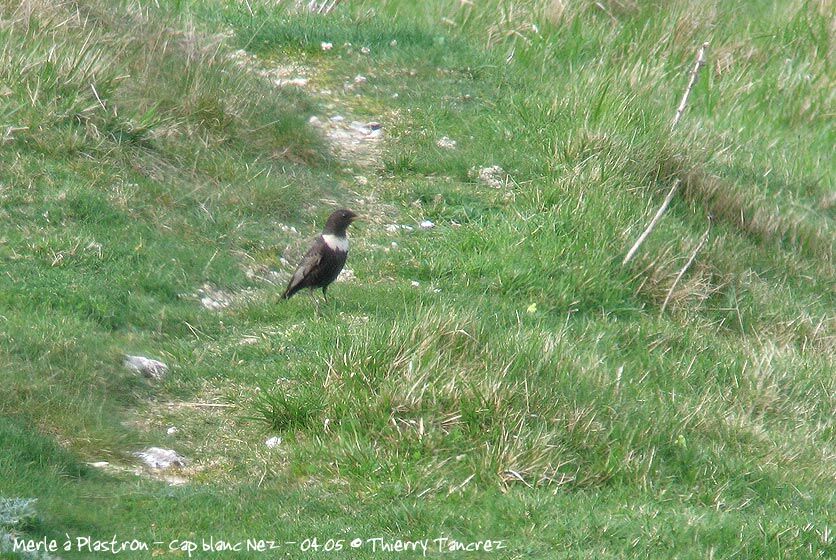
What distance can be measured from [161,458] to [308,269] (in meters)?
2.06

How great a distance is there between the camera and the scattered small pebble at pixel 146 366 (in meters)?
6.29

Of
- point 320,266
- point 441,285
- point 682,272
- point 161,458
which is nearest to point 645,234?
point 682,272

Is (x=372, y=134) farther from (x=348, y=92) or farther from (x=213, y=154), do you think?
(x=213, y=154)

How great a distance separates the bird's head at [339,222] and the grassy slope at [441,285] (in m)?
0.41

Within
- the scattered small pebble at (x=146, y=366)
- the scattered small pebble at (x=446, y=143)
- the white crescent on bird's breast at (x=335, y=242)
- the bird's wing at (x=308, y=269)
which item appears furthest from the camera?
the scattered small pebble at (x=446, y=143)

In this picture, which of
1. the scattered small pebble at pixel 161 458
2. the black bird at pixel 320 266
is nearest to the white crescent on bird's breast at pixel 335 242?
the black bird at pixel 320 266

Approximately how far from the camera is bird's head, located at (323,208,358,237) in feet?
25.6

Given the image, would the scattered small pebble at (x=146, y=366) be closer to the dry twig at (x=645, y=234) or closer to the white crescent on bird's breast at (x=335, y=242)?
the white crescent on bird's breast at (x=335, y=242)

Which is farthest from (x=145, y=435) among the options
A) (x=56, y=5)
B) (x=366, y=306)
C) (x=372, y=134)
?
(x=372, y=134)

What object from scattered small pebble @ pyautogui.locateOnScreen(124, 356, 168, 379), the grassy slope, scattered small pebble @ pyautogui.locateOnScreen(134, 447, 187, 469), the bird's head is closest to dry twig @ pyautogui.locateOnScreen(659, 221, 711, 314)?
the grassy slope

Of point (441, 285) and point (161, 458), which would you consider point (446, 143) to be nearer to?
point (441, 285)

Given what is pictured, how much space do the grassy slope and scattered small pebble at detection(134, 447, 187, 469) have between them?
0.08m

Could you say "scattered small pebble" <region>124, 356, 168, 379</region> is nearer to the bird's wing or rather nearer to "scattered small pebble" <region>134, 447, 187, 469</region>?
"scattered small pebble" <region>134, 447, 187, 469</region>

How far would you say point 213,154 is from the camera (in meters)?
8.82
